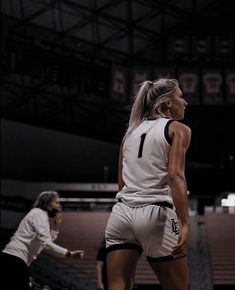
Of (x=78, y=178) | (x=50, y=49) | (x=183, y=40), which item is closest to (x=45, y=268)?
(x=50, y=49)

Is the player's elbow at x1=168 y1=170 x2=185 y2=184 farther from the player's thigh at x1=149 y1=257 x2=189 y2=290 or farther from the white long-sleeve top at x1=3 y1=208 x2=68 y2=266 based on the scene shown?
the white long-sleeve top at x1=3 y1=208 x2=68 y2=266

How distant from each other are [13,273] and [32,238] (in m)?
0.35

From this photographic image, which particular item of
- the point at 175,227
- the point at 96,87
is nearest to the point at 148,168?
the point at 175,227

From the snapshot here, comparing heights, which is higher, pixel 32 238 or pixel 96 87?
pixel 96 87

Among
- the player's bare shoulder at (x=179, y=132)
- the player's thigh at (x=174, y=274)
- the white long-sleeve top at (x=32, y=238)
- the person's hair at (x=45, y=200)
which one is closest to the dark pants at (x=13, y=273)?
the white long-sleeve top at (x=32, y=238)

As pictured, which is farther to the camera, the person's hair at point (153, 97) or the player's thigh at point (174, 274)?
the person's hair at point (153, 97)

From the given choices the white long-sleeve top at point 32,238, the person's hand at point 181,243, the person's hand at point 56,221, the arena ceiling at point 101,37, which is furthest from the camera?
the arena ceiling at point 101,37

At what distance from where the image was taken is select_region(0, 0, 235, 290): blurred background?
15.6m

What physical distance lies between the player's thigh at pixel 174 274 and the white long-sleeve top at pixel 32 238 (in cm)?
203

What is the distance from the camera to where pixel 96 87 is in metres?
15.6

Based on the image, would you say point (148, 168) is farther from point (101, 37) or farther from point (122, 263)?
point (101, 37)

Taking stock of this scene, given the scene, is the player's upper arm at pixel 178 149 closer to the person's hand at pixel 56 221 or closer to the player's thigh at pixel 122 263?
the player's thigh at pixel 122 263

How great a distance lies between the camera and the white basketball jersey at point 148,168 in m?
2.66

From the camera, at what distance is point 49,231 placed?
14.7 feet
